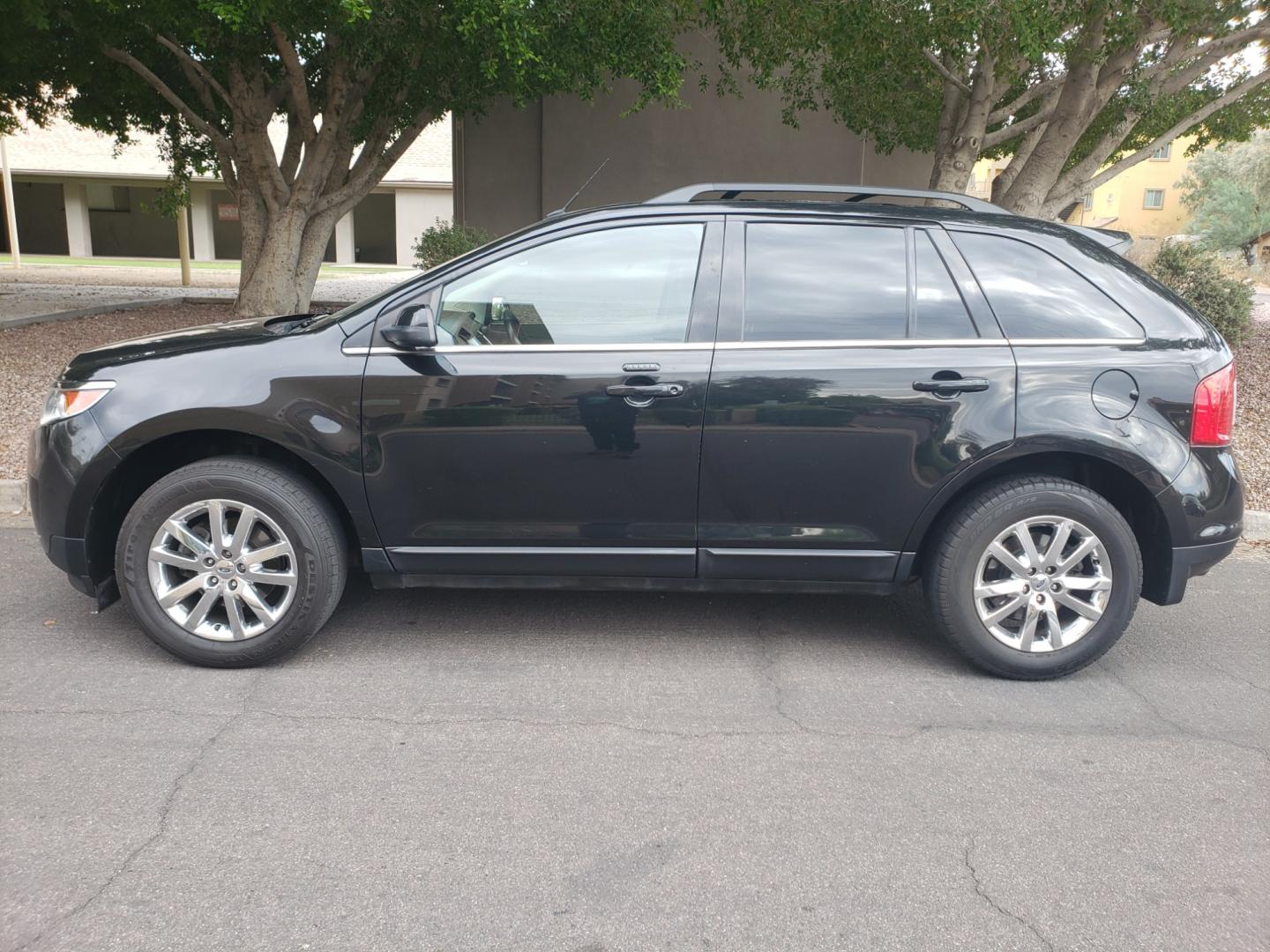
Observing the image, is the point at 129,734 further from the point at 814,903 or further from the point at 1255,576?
the point at 1255,576

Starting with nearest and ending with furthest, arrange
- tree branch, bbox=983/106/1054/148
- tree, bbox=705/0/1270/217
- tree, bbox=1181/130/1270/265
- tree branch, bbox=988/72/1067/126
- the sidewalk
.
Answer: tree, bbox=705/0/1270/217 < tree branch, bbox=983/106/1054/148 < tree branch, bbox=988/72/1067/126 < the sidewalk < tree, bbox=1181/130/1270/265

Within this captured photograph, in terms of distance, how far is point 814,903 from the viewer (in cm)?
270

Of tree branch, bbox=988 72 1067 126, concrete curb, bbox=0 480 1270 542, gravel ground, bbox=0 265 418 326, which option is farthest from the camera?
gravel ground, bbox=0 265 418 326

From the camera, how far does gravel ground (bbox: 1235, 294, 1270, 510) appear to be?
697 cm

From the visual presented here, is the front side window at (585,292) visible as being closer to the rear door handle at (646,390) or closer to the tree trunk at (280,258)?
the rear door handle at (646,390)

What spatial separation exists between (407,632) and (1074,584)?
2809mm

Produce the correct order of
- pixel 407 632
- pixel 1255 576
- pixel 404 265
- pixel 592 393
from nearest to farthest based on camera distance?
pixel 592 393 → pixel 407 632 → pixel 1255 576 → pixel 404 265

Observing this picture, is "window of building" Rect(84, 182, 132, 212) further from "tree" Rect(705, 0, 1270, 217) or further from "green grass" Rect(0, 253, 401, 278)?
"tree" Rect(705, 0, 1270, 217)

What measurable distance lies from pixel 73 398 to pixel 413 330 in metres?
1.42

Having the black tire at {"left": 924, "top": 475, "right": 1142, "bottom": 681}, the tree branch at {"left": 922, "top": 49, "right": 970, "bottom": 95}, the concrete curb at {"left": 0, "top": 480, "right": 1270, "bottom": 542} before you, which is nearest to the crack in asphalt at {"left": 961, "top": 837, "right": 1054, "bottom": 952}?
the black tire at {"left": 924, "top": 475, "right": 1142, "bottom": 681}

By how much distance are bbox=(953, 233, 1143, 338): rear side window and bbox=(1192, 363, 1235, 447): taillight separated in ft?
1.07

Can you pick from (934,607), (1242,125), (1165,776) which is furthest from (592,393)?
(1242,125)

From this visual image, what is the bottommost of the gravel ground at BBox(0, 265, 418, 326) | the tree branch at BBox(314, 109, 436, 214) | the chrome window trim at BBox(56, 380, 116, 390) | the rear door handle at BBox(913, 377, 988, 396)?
the gravel ground at BBox(0, 265, 418, 326)

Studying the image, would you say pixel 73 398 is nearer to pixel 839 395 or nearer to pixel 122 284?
pixel 839 395
